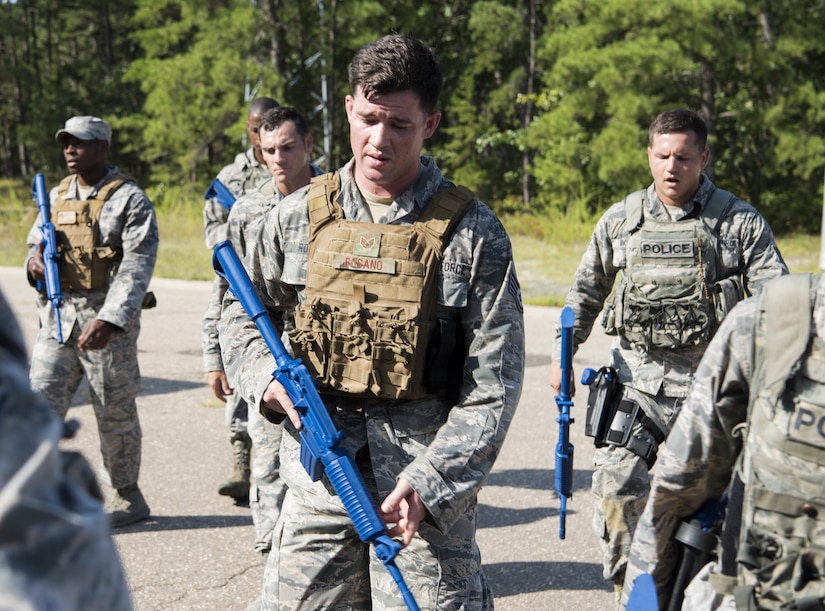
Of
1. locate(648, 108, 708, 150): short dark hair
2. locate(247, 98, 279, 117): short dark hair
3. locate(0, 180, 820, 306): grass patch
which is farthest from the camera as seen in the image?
locate(0, 180, 820, 306): grass patch

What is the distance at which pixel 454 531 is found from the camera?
2955 millimetres

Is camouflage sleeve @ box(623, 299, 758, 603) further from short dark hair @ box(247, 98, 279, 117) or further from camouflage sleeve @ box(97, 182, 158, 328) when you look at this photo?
short dark hair @ box(247, 98, 279, 117)

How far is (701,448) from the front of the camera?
2.41m

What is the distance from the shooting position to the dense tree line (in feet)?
70.0

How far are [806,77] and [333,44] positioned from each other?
12116mm

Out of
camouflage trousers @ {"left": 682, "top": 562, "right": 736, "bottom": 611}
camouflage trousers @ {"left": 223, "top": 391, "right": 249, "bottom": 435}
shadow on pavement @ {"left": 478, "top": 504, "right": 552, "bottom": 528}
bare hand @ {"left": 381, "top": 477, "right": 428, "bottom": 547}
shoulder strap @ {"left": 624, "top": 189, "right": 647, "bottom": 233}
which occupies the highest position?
shoulder strap @ {"left": 624, "top": 189, "right": 647, "bottom": 233}

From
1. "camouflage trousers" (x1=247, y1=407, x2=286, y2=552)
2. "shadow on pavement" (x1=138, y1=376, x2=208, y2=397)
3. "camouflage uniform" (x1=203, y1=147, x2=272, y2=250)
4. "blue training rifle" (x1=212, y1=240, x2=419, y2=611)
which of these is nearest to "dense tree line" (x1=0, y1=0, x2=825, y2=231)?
"shadow on pavement" (x1=138, y1=376, x2=208, y2=397)

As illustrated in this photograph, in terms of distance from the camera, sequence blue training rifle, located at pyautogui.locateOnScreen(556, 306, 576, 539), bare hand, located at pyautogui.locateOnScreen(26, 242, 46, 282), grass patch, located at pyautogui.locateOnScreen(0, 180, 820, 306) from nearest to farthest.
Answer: blue training rifle, located at pyautogui.locateOnScreen(556, 306, 576, 539)
bare hand, located at pyautogui.locateOnScreen(26, 242, 46, 282)
grass patch, located at pyautogui.locateOnScreen(0, 180, 820, 306)

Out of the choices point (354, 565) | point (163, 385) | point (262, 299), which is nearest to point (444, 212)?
point (262, 299)

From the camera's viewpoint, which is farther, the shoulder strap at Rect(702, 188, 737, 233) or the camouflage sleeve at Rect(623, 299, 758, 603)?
the shoulder strap at Rect(702, 188, 737, 233)

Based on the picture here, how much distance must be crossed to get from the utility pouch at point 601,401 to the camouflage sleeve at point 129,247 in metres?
2.36

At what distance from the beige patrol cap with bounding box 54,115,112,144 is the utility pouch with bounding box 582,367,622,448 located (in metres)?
2.92

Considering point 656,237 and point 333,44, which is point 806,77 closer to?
point 333,44

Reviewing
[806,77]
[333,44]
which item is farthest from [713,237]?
[333,44]
